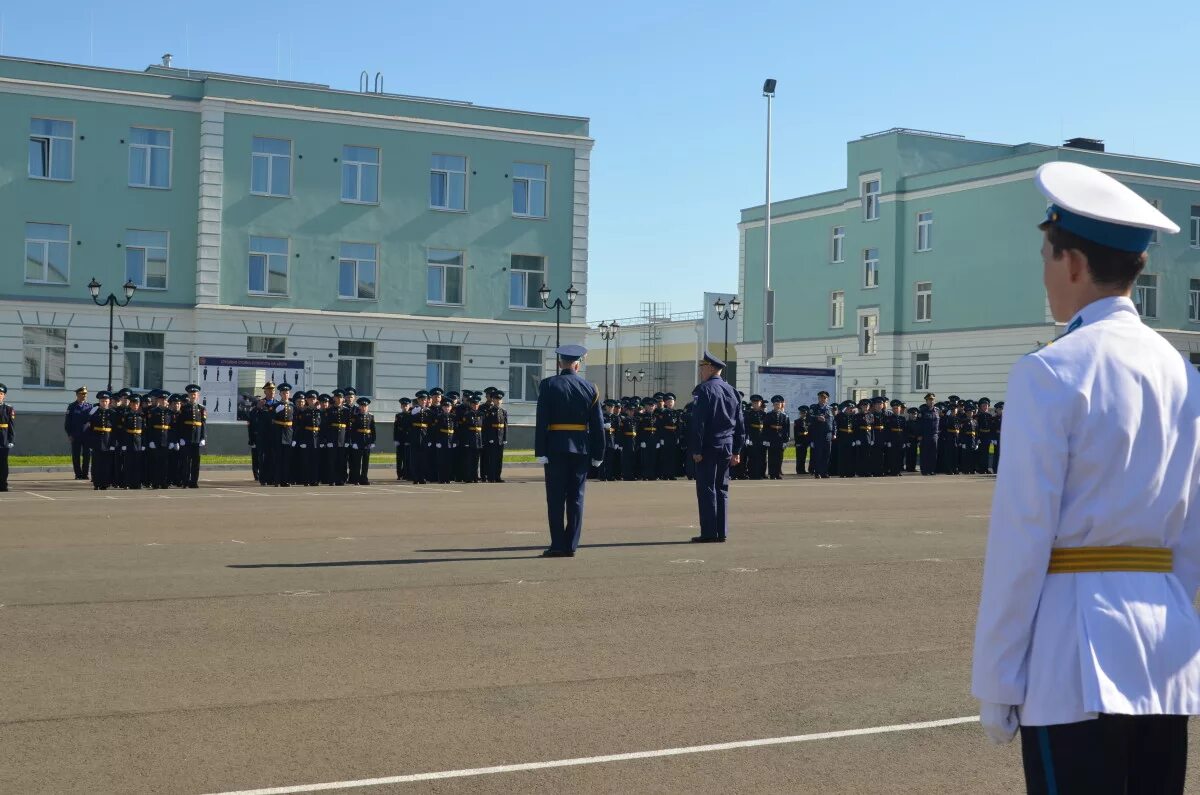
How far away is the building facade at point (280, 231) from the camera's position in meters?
44.2

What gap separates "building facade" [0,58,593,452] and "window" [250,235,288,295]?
5 centimetres

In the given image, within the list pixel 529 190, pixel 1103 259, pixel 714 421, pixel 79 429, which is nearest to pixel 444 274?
pixel 529 190

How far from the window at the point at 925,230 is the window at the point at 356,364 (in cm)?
2654

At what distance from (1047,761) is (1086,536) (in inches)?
21.0

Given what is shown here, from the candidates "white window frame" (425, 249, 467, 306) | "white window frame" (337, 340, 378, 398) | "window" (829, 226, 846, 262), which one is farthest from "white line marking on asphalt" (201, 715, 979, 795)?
"window" (829, 226, 846, 262)

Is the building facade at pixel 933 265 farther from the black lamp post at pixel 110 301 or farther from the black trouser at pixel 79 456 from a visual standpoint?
the black trouser at pixel 79 456

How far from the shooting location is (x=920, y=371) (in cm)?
6294

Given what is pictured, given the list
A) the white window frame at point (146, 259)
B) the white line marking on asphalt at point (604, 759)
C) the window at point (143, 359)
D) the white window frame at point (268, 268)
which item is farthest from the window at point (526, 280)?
the white line marking on asphalt at point (604, 759)

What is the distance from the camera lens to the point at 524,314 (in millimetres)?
50969

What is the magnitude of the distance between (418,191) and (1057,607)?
46917 mm

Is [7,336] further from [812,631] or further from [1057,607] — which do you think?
[1057,607]

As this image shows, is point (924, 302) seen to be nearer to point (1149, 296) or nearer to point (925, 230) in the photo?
point (925, 230)

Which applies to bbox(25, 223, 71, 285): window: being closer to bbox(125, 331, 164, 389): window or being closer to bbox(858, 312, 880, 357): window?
bbox(125, 331, 164, 389): window

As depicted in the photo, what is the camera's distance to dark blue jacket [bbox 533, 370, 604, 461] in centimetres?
1470
